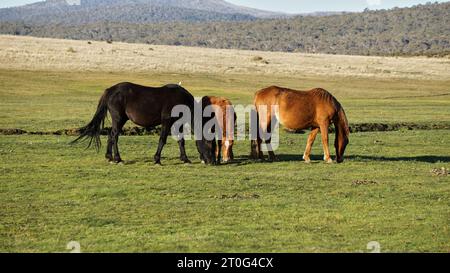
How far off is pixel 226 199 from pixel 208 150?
3.80 m

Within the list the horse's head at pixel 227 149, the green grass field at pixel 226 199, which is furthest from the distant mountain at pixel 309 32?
the horse's head at pixel 227 149

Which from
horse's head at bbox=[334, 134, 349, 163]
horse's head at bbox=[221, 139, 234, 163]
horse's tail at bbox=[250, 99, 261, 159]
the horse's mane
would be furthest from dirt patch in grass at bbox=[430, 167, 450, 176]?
horse's head at bbox=[221, 139, 234, 163]

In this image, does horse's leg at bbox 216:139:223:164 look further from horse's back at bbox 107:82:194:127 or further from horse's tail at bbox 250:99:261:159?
horse's back at bbox 107:82:194:127

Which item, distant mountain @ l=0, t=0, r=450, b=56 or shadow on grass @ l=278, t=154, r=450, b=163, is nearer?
shadow on grass @ l=278, t=154, r=450, b=163

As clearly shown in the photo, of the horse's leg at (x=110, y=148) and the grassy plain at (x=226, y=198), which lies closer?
the grassy plain at (x=226, y=198)

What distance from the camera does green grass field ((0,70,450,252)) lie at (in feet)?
31.3

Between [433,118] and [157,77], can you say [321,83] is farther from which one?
[433,118]

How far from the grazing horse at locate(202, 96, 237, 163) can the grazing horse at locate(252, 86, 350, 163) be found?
87cm

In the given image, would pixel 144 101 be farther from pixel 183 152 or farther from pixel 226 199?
pixel 226 199

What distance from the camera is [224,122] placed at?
16.3m

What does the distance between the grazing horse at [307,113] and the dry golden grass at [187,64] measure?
36231 millimetres

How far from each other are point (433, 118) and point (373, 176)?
15.8 metres

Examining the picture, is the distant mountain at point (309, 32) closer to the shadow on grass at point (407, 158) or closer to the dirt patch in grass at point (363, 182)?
the shadow on grass at point (407, 158)

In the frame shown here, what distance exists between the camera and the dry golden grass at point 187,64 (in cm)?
5434
